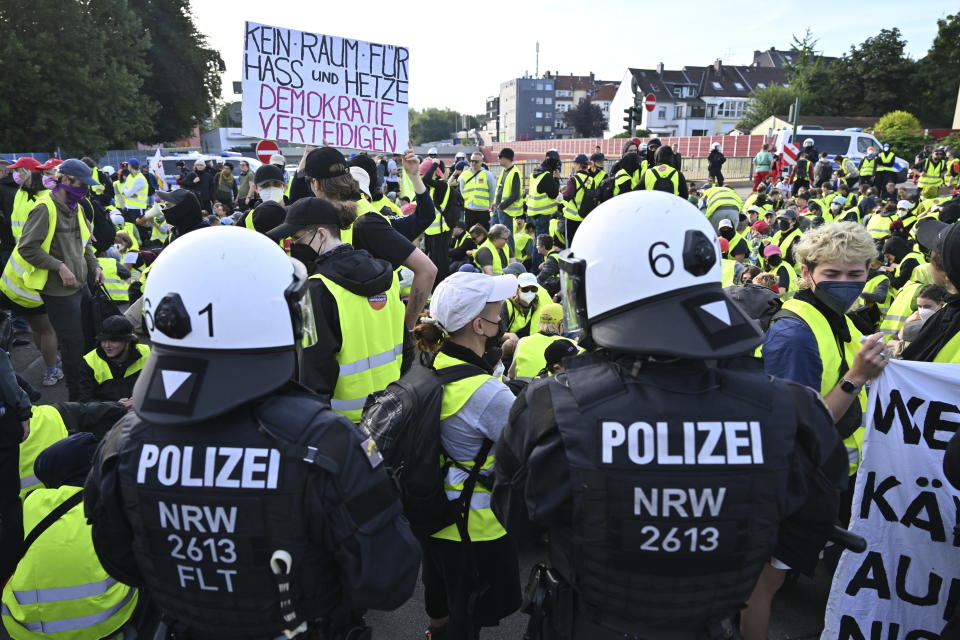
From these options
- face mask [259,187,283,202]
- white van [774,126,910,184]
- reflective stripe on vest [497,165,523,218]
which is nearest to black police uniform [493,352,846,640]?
face mask [259,187,283,202]

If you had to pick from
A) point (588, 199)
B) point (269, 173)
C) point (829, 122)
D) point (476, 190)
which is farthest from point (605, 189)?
point (829, 122)

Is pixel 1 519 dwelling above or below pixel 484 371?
below

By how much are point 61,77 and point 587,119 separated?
225ft

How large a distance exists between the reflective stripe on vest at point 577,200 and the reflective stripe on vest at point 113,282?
6.70 metres

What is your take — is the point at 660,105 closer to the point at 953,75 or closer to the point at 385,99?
the point at 953,75

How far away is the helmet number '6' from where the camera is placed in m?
1.78

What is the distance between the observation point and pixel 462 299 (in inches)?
111

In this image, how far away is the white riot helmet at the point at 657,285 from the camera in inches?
67.4

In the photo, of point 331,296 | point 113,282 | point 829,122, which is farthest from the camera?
point 829,122

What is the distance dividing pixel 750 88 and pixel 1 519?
92.2 metres

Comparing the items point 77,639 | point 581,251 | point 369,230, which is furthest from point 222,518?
point 369,230

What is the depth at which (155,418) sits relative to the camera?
5.45 ft

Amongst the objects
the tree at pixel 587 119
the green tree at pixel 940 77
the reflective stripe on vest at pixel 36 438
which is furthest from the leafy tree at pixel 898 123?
the tree at pixel 587 119

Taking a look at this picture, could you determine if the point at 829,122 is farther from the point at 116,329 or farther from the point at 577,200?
the point at 116,329
